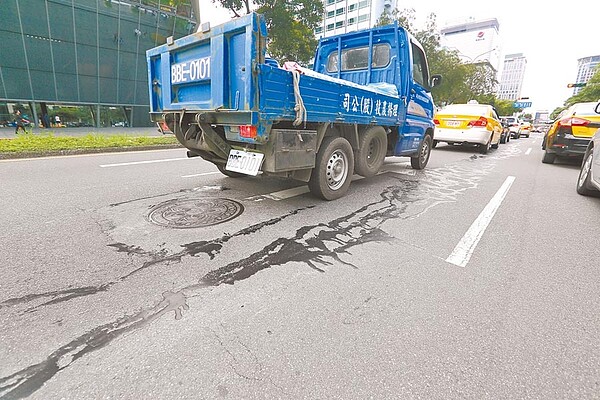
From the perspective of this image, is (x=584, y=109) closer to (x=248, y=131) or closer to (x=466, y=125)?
(x=466, y=125)

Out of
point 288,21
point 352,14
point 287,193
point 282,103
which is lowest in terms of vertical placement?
point 287,193

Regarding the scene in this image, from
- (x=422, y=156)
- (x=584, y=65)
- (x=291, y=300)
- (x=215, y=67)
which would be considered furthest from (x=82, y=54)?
(x=584, y=65)

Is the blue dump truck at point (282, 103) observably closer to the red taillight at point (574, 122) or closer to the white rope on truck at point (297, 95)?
the white rope on truck at point (297, 95)

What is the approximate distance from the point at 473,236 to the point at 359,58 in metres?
4.20

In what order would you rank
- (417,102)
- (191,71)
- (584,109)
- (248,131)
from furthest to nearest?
(584,109)
(417,102)
(191,71)
(248,131)

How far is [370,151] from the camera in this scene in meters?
5.52

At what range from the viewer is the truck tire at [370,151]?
16.3 feet

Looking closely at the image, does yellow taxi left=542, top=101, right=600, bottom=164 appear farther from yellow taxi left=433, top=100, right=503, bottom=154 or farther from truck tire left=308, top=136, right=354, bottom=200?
truck tire left=308, top=136, right=354, bottom=200

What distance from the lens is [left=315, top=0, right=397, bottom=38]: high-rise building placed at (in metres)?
63.5

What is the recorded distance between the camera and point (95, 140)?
962 cm

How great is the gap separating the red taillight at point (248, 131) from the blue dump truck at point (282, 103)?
11 millimetres

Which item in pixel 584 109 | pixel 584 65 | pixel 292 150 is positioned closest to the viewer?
pixel 292 150

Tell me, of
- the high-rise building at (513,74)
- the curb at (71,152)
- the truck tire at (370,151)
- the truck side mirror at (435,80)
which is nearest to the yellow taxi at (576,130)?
the truck side mirror at (435,80)

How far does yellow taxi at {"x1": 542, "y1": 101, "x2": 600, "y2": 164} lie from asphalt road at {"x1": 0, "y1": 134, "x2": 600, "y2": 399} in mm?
5024
